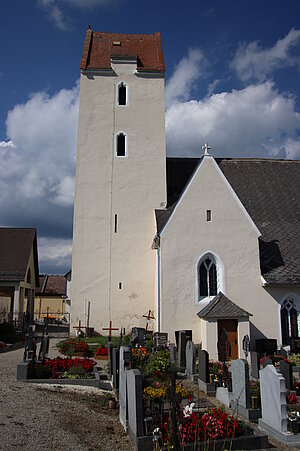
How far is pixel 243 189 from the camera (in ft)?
83.5

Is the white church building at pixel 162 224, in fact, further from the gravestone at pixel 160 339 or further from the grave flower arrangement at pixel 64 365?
the grave flower arrangement at pixel 64 365

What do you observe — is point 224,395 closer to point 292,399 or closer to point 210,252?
point 292,399

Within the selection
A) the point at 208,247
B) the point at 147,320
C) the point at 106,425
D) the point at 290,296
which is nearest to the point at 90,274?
the point at 147,320

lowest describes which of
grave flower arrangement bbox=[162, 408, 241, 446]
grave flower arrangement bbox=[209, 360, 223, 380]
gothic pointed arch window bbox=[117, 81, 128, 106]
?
grave flower arrangement bbox=[162, 408, 241, 446]

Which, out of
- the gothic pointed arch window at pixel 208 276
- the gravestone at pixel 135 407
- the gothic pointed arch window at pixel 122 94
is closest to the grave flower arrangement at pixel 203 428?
the gravestone at pixel 135 407

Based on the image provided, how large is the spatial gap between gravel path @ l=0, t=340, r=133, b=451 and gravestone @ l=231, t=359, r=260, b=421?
299 centimetres

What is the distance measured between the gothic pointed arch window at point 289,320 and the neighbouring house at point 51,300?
36.7 meters

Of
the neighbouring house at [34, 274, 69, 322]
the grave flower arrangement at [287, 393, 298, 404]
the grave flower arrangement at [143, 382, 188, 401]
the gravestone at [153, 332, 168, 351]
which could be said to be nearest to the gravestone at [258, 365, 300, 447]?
the grave flower arrangement at [287, 393, 298, 404]

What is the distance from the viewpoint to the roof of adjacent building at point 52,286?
57469 mm

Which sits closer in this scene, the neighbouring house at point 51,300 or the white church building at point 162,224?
the white church building at point 162,224

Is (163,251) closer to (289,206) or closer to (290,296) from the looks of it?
(290,296)

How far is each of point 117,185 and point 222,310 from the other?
33.2 ft

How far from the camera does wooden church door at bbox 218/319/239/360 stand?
1770cm

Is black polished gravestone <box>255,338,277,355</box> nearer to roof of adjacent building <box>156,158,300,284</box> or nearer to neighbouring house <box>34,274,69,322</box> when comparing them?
roof of adjacent building <box>156,158,300,284</box>
